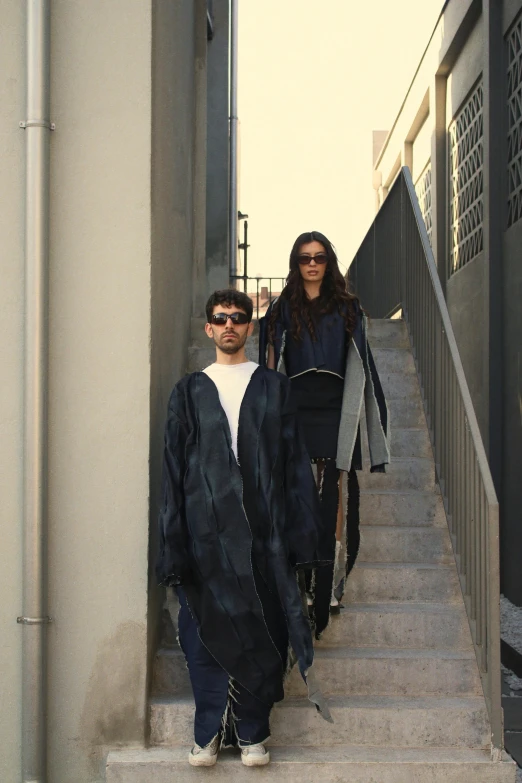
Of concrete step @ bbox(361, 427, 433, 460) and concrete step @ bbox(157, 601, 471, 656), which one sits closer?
concrete step @ bbox(157, 601, 471, 656)

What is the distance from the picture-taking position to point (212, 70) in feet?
29.2

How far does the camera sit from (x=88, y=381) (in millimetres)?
3787

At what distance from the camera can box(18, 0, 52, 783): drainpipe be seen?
3.66 metres

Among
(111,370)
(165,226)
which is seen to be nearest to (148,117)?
(165,226)

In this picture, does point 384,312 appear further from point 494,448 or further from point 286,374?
point 286,374

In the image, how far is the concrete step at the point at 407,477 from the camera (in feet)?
16.7

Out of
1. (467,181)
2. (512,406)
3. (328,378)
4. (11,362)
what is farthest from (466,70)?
(11,362)

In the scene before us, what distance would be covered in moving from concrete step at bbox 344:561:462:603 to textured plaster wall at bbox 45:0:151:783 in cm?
115

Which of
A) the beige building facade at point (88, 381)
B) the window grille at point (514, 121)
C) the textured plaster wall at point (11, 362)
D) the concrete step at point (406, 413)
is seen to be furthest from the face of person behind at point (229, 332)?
the window grille at point (514, 121)

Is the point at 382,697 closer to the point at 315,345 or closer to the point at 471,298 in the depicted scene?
the point at 315,345

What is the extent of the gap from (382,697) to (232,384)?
144 centimetres

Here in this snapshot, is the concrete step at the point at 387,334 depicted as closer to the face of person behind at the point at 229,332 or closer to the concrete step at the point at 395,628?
the concrete step at the point at 395,628

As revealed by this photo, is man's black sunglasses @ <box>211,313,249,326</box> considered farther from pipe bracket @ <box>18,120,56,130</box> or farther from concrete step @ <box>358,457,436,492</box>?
concrete step @ <box>358,457,436,492</box>

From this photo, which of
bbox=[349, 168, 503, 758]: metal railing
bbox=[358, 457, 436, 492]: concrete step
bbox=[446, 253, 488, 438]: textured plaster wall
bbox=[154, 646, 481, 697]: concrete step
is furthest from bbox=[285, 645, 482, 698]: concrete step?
bbox=[446, 253, 488, 438]: textured plaster wall
